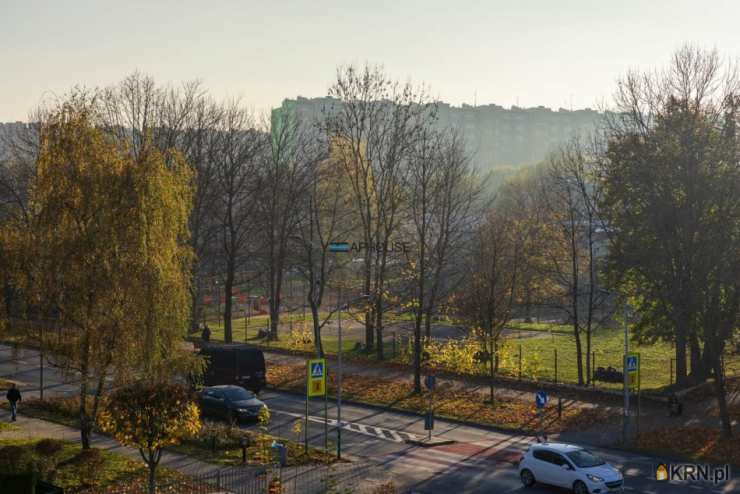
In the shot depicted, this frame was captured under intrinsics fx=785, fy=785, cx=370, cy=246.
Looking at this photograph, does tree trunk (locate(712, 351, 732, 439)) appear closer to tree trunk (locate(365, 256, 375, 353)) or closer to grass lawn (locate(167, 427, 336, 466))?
grass lawn (locate(167, 427, 336, 466))

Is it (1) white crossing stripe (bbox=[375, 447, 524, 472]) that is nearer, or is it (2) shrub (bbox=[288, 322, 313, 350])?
(1) white crossing stripe (bbox=[375, 447, 524, 472])

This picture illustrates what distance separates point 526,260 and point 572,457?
32.7 meters

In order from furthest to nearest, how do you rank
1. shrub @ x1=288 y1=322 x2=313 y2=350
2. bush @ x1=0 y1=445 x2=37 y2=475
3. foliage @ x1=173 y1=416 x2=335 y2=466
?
shrub @ x1=288 y1=322 x2=313 y2=350, foliage @ x1=173 y1=416 x2=335 y2=466, bush @ x1=0 y1=445 x2=37 y2=475

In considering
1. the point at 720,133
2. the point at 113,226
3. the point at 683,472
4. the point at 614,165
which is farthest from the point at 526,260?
the point at 113,226

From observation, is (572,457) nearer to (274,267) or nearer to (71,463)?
(71,463)

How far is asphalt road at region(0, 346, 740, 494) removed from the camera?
26312 millimetres

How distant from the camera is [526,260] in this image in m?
57.4

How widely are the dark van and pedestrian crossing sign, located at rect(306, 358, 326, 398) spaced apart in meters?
12.0

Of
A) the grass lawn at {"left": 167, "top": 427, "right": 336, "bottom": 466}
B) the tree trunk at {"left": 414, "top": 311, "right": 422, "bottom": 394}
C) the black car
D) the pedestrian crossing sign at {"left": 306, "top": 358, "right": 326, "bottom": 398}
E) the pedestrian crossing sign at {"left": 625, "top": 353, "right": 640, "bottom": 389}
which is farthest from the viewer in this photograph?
the tree trunk at {"left": 414, "top": 311, "right": 422, "bottom": 394}

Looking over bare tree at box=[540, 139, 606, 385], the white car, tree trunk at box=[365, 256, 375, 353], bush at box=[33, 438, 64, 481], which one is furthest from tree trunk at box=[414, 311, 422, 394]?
bush at box=[33, 438, 64, 481]

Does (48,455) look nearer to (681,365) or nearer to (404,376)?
(404,376)

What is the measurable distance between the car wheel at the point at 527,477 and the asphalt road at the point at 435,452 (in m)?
0.27

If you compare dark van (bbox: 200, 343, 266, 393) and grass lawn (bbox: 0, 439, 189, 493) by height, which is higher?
dark van (bbox: 200, 343, 266, 393)

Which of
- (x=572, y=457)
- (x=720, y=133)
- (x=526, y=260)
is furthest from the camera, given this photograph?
(x=526, y=260)
